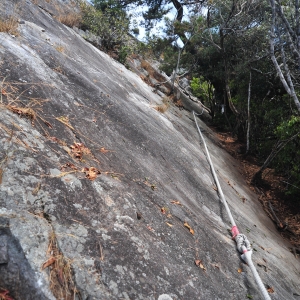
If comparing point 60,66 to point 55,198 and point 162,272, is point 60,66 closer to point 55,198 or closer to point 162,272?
point 55,198

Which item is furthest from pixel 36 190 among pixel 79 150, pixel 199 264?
pixel 199 264

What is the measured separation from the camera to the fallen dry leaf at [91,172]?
2.47 meters

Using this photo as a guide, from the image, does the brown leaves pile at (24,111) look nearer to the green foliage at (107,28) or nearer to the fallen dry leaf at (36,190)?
the fallen dry leaf at (36,190)

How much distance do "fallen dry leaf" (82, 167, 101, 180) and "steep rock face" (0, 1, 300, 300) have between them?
0.5 inches

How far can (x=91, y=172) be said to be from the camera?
254cm

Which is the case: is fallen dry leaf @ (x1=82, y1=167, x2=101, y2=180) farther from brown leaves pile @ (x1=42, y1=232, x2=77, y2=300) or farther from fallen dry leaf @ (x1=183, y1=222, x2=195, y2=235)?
fallen dry leaf @ (x1=183, y1=222, x2=195, y2=235)

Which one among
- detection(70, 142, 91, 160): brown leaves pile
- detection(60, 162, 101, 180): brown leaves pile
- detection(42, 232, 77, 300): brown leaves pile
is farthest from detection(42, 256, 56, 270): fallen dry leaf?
detection(70, 142, 91, 160): brown leaves pile

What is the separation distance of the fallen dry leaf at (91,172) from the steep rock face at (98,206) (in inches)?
0.5

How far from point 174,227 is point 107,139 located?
52.3 inches

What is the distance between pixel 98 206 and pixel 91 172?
1.28 feet

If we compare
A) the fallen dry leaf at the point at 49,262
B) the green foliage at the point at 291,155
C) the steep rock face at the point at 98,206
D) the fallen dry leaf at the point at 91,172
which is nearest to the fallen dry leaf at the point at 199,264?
the steep rock face at the point at 98,206

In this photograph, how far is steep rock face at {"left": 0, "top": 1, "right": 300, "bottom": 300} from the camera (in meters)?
1.75

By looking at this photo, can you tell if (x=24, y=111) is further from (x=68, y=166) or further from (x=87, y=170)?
(x=87, y=170)

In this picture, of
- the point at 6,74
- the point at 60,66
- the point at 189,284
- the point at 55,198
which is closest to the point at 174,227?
the point at 189,284
